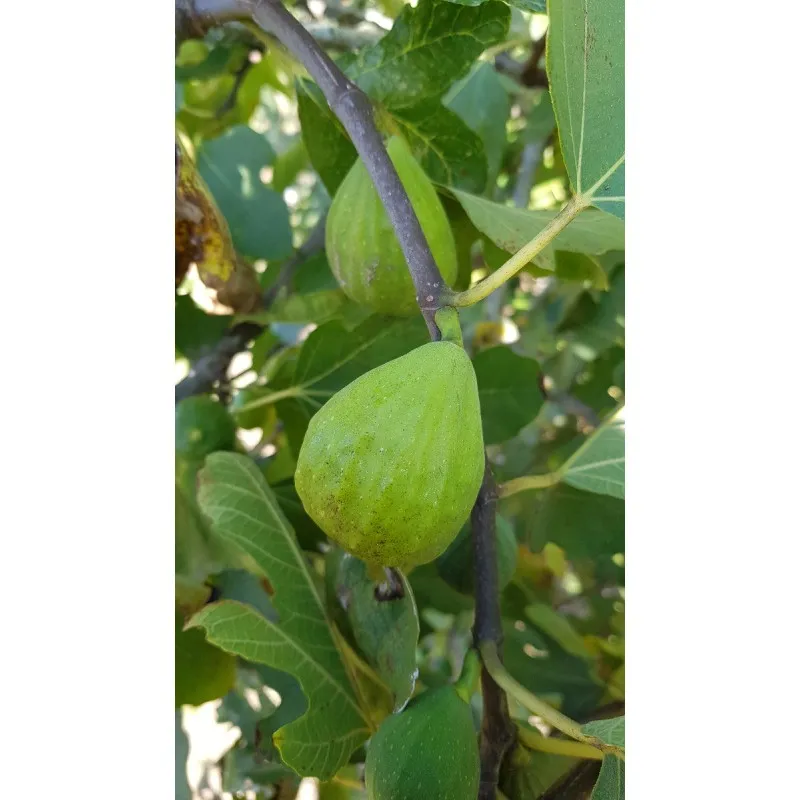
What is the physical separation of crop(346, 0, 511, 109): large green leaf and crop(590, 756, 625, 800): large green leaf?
0.55 m

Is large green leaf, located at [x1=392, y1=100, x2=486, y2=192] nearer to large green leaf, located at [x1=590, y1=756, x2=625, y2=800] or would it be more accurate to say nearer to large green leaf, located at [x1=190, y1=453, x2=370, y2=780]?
large green leaf, located at [x1=190, y1=453, x2=370, y2=780]

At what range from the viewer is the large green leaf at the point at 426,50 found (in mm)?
663

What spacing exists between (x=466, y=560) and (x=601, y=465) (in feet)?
0.48

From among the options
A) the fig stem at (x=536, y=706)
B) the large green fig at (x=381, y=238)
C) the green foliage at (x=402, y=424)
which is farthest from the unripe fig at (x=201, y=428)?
the fig stem at (x=536, y=706)

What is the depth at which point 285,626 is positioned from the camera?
65cm

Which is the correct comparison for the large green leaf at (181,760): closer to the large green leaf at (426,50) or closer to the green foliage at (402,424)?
the green foliage at (402,424)

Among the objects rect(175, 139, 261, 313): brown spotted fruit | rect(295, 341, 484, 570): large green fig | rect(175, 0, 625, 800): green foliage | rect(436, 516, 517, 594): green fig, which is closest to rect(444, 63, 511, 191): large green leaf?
rect(175, 0, 625, 800): green foliage

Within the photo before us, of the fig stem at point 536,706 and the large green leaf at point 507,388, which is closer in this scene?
the fig stem at point 536,706

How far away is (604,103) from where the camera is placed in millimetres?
534

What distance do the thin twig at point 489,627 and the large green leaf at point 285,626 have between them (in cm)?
10
